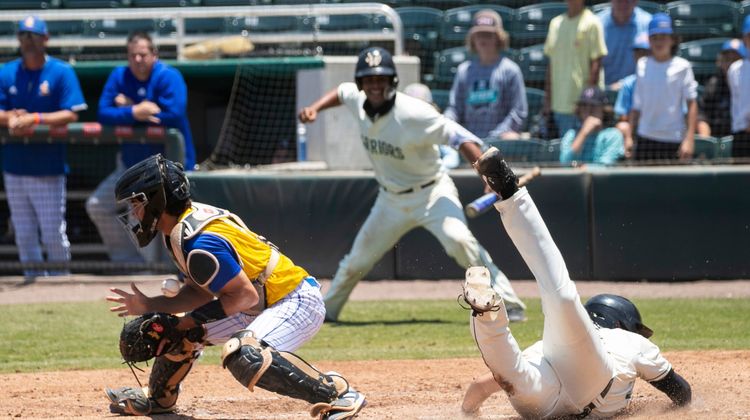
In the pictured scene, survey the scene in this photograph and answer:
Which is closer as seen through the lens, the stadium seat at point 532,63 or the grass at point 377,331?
the grass at point 377,331

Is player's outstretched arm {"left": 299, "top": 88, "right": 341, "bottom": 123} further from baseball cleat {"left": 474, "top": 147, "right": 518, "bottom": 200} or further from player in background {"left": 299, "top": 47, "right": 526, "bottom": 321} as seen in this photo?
baseball cleat {"left": 474, "top": 147, "right": 518, "bottom": 200}

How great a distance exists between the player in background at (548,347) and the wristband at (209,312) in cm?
105

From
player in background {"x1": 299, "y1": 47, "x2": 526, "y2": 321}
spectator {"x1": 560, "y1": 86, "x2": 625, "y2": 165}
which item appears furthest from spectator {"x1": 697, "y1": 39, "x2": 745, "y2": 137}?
player in background {"x1": 299, "y1": 47, "x2": 526, "y2": 321}

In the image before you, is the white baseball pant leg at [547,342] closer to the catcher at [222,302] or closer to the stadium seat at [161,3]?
the catcher at [222,302]

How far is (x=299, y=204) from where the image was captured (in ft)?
34.2

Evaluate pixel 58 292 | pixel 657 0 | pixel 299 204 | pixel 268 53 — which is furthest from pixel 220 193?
pixel 657 0

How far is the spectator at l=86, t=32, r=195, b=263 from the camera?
10242 millimetres

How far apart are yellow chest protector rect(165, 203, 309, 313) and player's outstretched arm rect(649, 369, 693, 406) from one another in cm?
170

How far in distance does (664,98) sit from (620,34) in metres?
1.33

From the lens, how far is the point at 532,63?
12.4 meters

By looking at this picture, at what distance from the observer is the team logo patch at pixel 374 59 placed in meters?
7.81

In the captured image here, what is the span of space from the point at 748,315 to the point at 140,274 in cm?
553

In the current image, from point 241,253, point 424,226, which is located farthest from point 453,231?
point 241,253

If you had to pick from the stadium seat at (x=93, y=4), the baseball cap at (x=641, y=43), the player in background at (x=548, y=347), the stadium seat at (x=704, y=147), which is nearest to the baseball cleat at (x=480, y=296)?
the player in background at (x=548, y=347)
